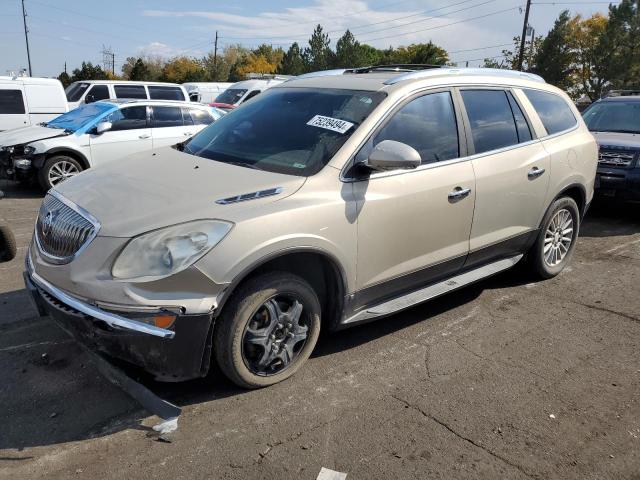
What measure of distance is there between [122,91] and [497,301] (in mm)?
14097

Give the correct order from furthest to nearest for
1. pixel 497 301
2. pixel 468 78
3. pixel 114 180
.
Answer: pixel 497 301
pixel 468 78
pixel 114 180

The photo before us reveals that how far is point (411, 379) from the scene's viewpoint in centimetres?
358

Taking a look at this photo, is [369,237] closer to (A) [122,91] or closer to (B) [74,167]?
(B) [74,167]

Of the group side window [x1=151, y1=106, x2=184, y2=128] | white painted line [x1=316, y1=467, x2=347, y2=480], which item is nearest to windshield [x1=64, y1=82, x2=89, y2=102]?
side window [x1=151, y1=106, x2=184, y2=128]

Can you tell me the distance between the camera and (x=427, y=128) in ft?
13.1

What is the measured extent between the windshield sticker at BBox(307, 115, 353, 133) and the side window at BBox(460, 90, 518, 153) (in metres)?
1.15

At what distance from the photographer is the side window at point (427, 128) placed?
3.80m

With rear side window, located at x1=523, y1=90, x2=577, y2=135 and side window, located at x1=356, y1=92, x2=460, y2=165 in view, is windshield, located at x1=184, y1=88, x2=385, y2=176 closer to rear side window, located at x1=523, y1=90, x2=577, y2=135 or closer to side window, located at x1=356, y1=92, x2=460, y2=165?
side window, located at x1=356, y1=92, x2=460, y2=165

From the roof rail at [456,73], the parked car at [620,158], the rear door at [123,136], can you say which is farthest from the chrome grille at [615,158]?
the rear door at [123,136]

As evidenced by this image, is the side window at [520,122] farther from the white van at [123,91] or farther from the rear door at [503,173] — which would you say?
the white van at [123,91]

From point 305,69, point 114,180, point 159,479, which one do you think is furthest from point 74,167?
point 305,69

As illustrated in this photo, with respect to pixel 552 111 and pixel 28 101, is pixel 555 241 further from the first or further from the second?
pixel 28 101

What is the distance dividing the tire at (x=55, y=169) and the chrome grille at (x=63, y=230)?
20.4 feet

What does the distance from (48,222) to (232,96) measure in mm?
17652
